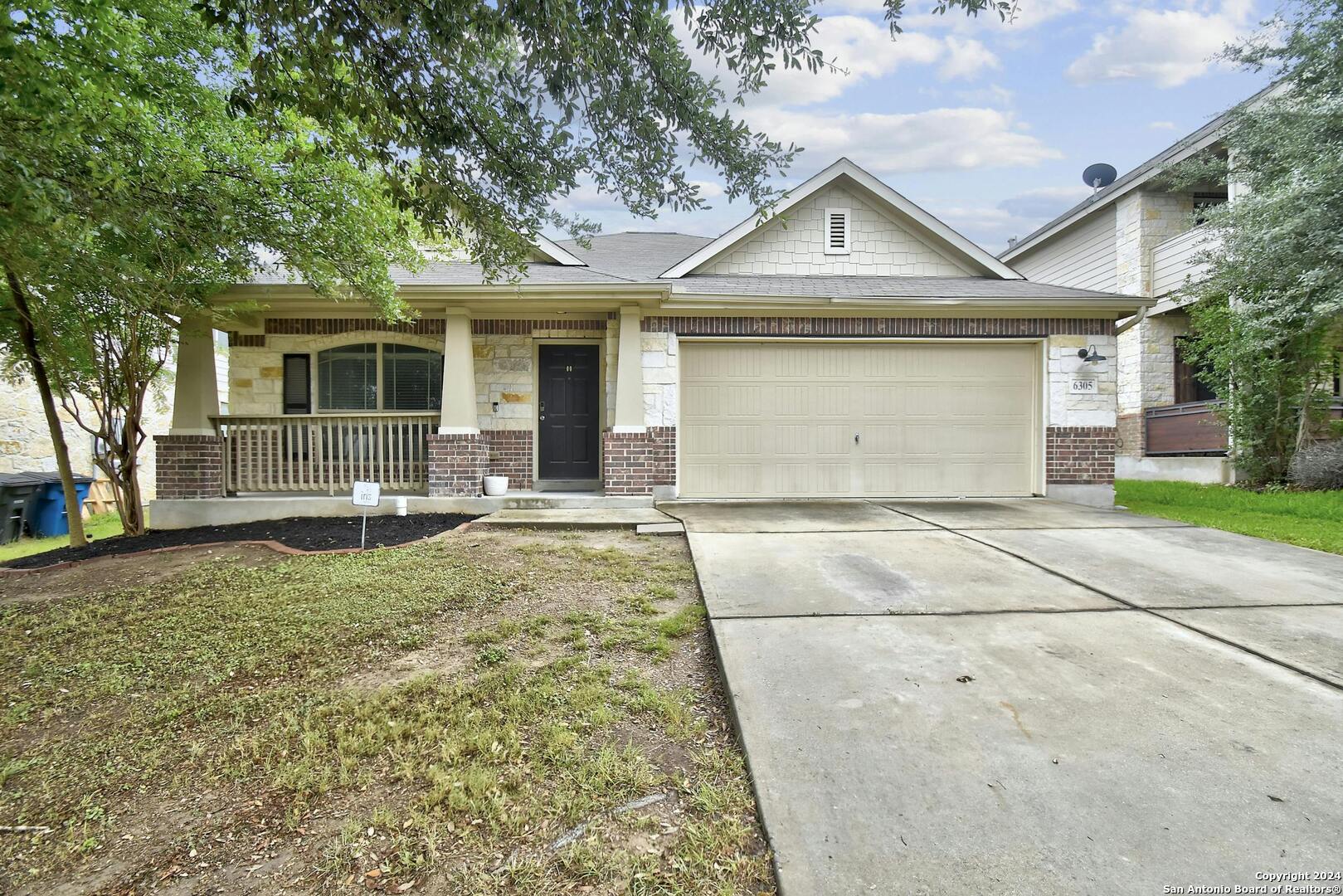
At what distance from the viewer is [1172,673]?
9.12 ft

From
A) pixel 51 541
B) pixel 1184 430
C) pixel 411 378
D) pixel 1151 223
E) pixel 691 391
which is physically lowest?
pixel 51 541

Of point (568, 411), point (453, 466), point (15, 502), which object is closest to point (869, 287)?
point (568, 411)

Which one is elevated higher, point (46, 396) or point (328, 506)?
point (46, 396)

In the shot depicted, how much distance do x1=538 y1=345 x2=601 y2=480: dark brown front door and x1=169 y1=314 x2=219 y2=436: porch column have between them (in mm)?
4207

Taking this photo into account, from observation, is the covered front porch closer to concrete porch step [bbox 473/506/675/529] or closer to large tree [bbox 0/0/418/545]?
concrete porch step [bbox 473/506/675/529]

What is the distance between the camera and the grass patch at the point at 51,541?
8352 mm

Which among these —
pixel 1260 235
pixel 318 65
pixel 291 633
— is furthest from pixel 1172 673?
pixel 1260 235

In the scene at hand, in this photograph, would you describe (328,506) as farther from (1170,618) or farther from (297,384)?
(1170,618)

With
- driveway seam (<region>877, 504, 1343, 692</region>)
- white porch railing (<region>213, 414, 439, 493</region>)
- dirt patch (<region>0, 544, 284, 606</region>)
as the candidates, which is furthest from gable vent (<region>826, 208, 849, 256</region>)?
dirt patch (<region>0, 544, 284, 606</region>)

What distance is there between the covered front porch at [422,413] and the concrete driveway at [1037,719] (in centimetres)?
393

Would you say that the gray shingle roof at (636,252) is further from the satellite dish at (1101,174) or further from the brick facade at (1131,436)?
the satellite dish at (1101,174)

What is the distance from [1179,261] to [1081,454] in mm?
6495

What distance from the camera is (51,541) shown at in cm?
942

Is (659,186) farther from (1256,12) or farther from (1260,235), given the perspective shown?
(1256,12)
